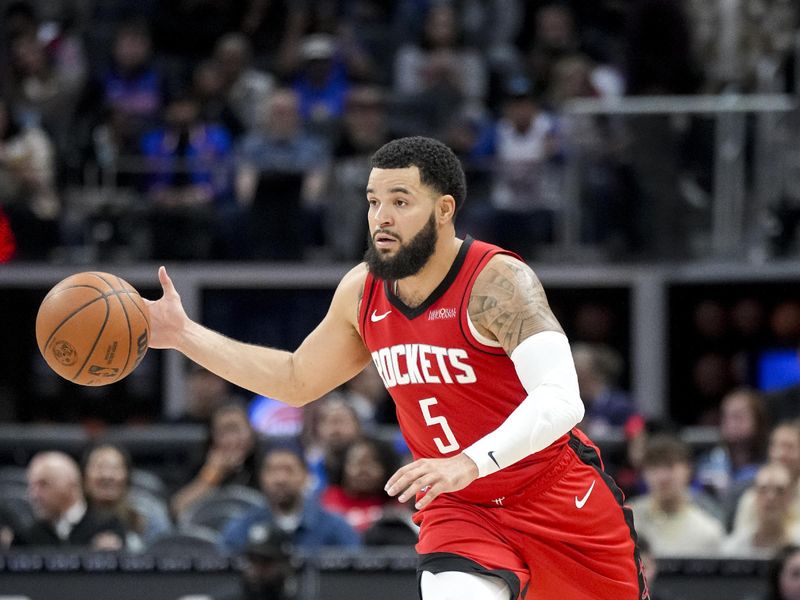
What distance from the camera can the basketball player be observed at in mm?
5375

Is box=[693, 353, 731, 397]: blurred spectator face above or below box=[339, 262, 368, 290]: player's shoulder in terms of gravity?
below

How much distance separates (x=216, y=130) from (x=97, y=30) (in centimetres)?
297

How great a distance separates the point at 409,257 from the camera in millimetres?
5531

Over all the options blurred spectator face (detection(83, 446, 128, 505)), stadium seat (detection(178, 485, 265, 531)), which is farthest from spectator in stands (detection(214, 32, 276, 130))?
blurred spectator face (detection(83, 446, 128, 505))

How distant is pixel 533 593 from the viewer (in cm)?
555

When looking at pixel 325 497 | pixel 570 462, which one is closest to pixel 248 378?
pixel 570 462

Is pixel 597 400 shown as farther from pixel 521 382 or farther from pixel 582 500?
pixel 521 382

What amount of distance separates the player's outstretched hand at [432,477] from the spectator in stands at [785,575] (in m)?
3.88

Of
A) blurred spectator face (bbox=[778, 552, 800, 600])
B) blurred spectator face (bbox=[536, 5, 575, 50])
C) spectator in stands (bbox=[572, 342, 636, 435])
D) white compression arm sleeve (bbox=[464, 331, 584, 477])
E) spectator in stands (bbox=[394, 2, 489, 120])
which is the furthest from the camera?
blurred spectator face (bbox=[536, 5, 575, 50])

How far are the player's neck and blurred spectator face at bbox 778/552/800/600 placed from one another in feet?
12.0

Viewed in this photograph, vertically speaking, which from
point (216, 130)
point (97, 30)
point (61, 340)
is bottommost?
point (61, 340)

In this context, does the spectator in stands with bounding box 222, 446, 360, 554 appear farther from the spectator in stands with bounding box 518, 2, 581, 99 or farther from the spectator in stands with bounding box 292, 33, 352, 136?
the spectator in stands with bounding box 518, 2, 581, 99

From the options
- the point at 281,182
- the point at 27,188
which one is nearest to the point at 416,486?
the point at 281,182

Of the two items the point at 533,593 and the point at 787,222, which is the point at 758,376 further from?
the point at 533,593
